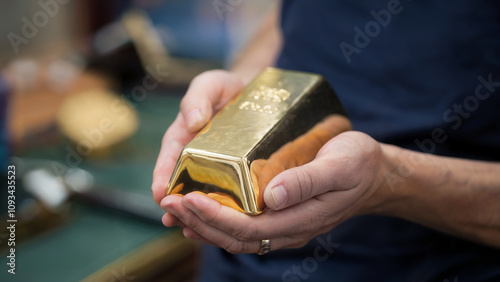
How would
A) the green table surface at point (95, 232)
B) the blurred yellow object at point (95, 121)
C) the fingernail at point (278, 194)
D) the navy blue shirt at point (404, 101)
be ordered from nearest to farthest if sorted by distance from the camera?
the fingernail at point (278, 194)
the navy blue shirt at point (404, 101)
the green table surface at point (95, 232)
the blurred yellow object at point (95, 121)

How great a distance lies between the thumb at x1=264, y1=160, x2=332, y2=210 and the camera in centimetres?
38

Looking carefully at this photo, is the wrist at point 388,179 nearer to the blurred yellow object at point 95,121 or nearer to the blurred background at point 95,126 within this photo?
the blurred background at point 95,126

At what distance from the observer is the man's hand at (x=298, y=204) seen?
1.26 ft

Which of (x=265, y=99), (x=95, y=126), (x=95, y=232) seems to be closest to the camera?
(x=265, y=99)

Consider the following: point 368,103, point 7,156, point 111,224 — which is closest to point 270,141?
point 368,103

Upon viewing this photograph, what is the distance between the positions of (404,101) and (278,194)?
0.89 feet

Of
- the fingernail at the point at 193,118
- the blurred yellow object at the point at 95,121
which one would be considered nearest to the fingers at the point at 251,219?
the fingernail at the point at 193,118

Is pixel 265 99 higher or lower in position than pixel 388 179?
higher

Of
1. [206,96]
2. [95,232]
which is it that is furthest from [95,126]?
[206,96]

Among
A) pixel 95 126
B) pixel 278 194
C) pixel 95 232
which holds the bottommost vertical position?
pixel 95 232

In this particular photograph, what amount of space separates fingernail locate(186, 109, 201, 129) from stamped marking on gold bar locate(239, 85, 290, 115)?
5 cm

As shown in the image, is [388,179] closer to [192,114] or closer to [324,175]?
[324,175]

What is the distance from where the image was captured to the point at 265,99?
0.49 meters

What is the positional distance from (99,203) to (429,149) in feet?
2.07
